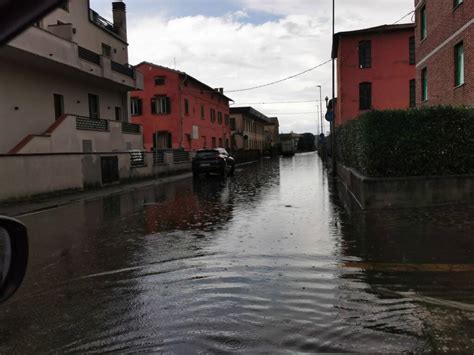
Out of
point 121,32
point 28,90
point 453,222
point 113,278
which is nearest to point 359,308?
point 113,278

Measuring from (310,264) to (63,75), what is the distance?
20.7 meters

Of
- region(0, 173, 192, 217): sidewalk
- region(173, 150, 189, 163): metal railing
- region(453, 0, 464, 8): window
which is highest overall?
region(453, 0, 464, 8): window

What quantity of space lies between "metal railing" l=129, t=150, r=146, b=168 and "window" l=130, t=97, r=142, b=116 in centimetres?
1695

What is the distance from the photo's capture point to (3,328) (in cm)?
436

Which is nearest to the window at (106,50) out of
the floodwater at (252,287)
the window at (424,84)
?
the window at (424,84)

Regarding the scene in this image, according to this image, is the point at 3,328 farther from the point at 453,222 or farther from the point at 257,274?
the point at 453,222

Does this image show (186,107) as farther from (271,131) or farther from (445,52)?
(271,131)

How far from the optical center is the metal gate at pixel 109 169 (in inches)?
830

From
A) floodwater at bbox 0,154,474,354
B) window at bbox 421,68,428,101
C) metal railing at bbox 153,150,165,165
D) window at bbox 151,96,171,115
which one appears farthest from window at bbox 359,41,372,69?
floodwater at bbox 0,154,474,354

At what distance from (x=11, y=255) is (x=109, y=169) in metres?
20.6

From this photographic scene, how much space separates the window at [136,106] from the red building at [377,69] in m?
17.7

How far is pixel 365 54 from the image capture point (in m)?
39.9

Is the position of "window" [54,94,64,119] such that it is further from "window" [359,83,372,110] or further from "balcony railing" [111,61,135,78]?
"window" [359,83,372,110]

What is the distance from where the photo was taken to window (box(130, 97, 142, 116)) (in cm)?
4225
